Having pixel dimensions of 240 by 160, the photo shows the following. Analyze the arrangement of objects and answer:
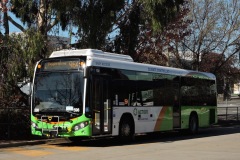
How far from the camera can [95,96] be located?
50.4 ft

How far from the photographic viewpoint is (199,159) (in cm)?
1202

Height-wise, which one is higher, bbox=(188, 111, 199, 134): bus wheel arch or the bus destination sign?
the bus destination sign

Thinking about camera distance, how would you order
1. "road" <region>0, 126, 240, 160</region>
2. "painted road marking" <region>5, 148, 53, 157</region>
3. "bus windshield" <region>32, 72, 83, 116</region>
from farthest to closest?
"bus windshield" <region>32, 72, 83, 116</region>, "painted road marking" <region>5, 148, 53, 157</region>, "road" <region>0, 126, 240, 160</region>

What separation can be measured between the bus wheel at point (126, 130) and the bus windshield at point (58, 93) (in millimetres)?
2480


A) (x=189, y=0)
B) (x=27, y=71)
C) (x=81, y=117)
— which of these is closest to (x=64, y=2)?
(x=27, y=71)

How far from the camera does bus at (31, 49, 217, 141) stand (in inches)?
590

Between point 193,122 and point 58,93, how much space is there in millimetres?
9401

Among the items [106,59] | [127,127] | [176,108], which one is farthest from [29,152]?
[176,108]

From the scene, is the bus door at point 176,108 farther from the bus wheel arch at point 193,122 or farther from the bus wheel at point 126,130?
the bus wheel at point 126,130

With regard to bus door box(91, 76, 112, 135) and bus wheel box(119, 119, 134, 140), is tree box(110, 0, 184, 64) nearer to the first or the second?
bus wheel box(119, 119, 134, 140)

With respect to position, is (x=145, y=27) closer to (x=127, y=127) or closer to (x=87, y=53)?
(x=127, y=127)

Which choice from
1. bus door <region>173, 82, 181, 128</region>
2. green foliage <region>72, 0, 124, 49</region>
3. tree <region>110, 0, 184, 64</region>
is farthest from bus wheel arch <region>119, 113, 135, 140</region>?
tree <region>110, 0, 184, 64</region>

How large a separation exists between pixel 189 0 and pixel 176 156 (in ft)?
58.2

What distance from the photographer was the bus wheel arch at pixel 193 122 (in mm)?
21903
